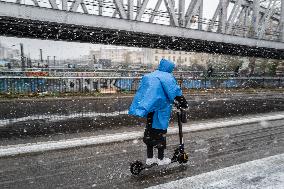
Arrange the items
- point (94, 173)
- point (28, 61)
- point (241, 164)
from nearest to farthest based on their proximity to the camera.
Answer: point (94, 173) < point (241, 164) < point (28, 61)

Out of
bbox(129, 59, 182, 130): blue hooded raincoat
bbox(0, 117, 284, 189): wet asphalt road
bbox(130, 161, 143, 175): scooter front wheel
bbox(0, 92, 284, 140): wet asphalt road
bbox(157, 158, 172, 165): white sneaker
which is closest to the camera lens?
bbox(0, 117, 284, 189): wet asphalt road

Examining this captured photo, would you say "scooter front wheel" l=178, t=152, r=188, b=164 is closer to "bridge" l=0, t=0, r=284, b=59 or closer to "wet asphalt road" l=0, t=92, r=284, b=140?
"wet asphalt road" l=0, t=92, r=284, b=140

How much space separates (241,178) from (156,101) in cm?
181

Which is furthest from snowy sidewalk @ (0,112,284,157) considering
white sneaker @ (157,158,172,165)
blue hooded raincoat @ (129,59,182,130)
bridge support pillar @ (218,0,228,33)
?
bridge support pillar @ (218,0,228,33)

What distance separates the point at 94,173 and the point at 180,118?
1696mm

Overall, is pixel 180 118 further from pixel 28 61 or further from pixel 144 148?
pixel 28 61

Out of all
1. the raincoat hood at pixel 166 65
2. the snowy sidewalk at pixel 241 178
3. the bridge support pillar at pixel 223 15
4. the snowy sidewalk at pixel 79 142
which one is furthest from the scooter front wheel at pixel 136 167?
the bridge support pillar at pixel 223 15

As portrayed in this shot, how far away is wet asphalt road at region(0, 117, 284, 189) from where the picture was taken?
4.91m

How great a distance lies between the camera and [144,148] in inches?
271

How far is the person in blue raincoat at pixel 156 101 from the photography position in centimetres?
502

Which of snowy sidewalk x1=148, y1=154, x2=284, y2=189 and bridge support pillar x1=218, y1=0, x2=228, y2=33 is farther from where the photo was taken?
bridge support pillar x1=218, y1=0, x2=228, y2=33

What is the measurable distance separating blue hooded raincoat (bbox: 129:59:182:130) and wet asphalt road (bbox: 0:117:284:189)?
95 cm

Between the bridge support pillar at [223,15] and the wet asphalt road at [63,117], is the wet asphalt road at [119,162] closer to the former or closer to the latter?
the wet asphalt road at [63,117]

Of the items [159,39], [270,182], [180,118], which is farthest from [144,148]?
[159,39]
